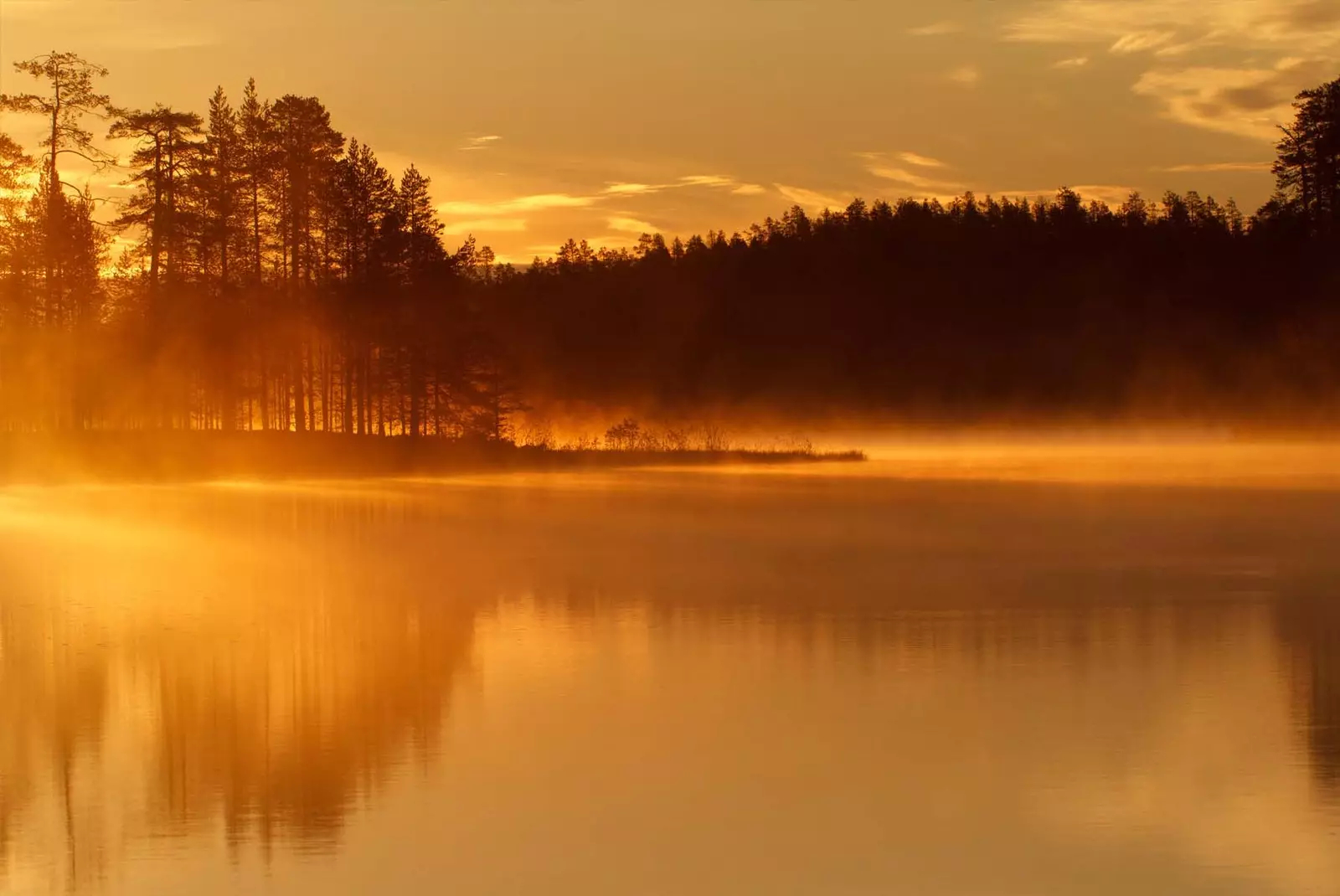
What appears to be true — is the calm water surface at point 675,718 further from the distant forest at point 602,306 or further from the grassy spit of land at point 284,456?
the distant forest at point 602,306

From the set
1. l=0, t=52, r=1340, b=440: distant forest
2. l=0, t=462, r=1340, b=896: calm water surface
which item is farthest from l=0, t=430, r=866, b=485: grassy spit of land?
l=0, t=462, r=1340, b=896: calm water surface

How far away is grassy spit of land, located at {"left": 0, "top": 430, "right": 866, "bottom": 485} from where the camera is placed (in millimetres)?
47031

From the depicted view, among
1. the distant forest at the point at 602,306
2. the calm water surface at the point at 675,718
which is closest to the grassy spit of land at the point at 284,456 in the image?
the distant forest at the point at 602,306

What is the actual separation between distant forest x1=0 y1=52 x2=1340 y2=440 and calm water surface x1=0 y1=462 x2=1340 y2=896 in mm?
40485

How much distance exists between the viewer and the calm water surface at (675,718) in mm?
8188

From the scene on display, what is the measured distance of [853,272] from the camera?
161 meters

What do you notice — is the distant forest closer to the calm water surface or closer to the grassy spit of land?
the grassy spit of land

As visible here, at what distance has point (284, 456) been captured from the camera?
5331 centimetres

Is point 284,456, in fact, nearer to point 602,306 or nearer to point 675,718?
point 675,718

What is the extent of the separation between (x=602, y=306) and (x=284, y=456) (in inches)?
4092

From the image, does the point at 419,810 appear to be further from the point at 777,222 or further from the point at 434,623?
the point at 777,222

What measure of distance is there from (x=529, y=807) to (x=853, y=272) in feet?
506

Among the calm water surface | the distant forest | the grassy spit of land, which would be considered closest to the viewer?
the calm water surface

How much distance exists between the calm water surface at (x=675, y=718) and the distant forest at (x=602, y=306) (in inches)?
1594
